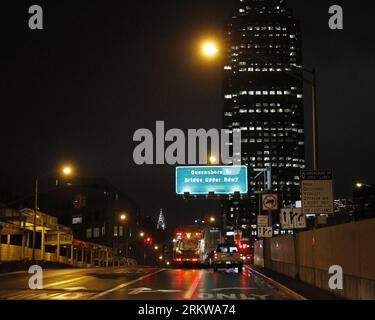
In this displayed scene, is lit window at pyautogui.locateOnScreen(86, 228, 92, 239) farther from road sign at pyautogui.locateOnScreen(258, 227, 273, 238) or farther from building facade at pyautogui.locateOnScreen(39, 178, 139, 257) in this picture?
road sign at pyautogui.locateOnScreen(258, 227, 273, 238)

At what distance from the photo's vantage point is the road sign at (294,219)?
2853 cm

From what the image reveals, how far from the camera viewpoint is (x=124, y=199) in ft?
504

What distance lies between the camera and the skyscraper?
208 ft

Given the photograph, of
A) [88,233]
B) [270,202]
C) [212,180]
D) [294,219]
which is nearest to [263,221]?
[270,202]

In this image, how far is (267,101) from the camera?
245 ft

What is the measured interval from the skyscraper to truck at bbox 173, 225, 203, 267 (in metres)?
7.38

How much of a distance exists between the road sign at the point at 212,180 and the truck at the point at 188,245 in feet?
36.5

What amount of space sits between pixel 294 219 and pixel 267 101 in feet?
154

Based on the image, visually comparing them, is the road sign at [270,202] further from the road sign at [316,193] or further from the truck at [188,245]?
the truck at [188,245]

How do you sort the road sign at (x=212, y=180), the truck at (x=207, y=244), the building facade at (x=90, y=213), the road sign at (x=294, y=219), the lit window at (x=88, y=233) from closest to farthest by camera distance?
1. the road sign at (x=294, y=219)
2. the road sign at (x=212, y=180)
3. the truck at (x=207, y=244)
4. the building facade at (x=90, y=213)
5. the lit window at (x=88, y=233)

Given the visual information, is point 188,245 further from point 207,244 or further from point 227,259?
point 227,259

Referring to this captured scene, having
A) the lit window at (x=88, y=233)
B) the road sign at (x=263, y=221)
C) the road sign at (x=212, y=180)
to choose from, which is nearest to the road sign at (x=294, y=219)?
the road sign at (x=263, y=221)

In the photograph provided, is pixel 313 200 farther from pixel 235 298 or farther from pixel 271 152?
pixel 271 152
